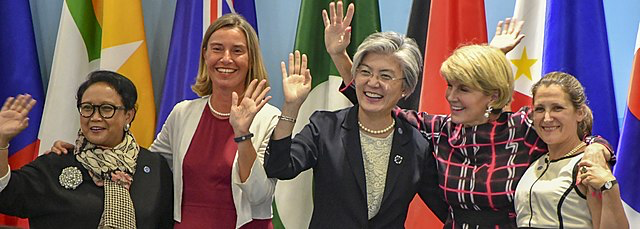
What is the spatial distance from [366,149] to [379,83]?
22 centimetres

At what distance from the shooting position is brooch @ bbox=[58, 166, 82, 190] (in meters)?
2.96

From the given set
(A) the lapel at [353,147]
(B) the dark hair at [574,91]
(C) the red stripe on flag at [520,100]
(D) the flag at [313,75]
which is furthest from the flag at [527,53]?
(A) the lapel at [353,147]

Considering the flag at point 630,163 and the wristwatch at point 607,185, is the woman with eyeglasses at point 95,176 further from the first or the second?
the flag at point 630,163

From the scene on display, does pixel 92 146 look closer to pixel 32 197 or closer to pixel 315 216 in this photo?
pixel 32 197

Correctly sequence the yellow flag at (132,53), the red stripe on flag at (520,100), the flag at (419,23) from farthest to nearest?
1. the yellow flag at (132,53)
2. the flag at (419,23)
3. the red stripe on flag at (520,100)

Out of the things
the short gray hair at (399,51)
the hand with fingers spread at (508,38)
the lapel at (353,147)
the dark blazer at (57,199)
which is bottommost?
the dark blazer at (57,199)

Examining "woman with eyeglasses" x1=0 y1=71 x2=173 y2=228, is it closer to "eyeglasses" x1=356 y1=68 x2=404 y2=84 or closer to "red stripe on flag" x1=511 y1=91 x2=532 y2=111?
"eyeglasses" x1=356 y1=68 x2=404 y2=84

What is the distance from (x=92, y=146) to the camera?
3.05 m

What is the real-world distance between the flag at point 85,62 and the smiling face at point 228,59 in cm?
94

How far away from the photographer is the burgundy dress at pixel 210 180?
3.00 meters

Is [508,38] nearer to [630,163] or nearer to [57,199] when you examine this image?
[630,163]

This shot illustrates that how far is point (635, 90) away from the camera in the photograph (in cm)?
340

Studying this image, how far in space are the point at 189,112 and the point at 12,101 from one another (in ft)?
2.04

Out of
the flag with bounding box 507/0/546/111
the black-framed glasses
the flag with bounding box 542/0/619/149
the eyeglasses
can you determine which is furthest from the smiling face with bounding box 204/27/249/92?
the flag with bounding box 542/0/619/149
